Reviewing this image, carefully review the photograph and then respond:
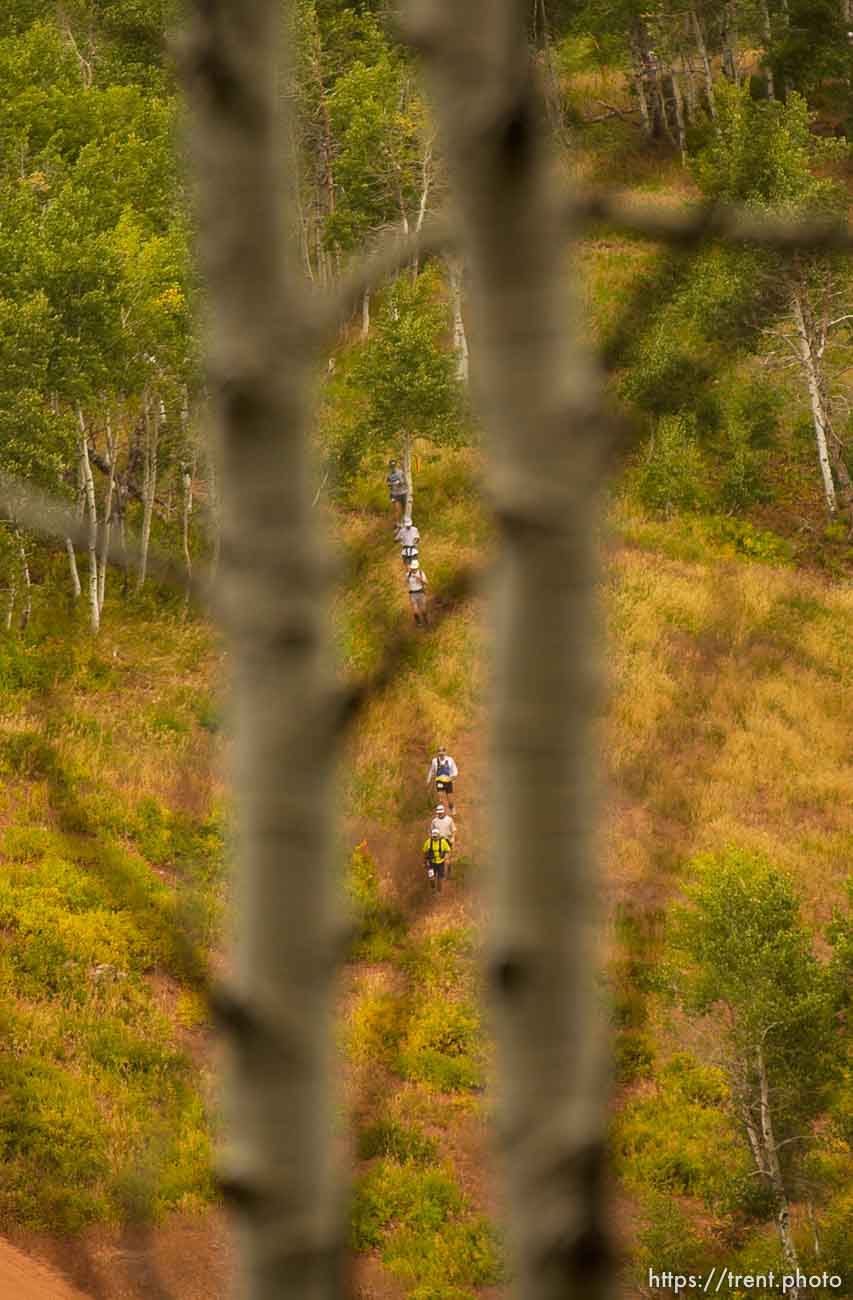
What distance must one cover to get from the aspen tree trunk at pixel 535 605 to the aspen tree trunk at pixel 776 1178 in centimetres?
1323

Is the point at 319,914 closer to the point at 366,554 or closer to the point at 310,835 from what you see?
the point at 310,835

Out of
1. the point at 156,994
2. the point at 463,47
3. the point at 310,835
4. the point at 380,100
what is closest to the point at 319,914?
the point at 310,835

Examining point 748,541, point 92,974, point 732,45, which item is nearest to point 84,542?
point 92,974

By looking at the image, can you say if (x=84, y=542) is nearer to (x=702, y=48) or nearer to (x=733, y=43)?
(x=702, y=48)

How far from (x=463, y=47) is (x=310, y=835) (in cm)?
63

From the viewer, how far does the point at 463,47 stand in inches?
43.3

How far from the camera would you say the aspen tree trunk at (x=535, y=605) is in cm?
112

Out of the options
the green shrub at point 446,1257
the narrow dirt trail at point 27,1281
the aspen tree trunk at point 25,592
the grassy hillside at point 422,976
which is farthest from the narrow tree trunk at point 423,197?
the narrow dirt trail at point 27,1281

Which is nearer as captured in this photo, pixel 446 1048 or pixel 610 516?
pixel 610 516

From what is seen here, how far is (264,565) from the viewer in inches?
46.4

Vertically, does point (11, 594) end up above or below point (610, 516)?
above

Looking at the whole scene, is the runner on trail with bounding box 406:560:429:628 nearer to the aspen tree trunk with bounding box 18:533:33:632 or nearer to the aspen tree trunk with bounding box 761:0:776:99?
the aspen tree trunk with bounding box 18:533:33:632

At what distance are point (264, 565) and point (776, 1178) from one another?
1371 cm

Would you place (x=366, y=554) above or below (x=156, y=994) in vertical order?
below
